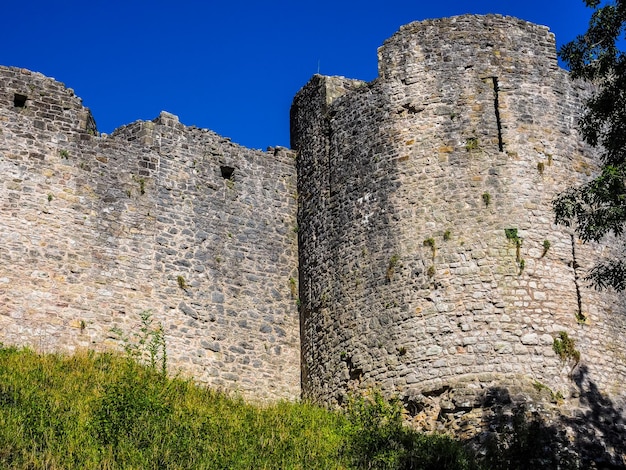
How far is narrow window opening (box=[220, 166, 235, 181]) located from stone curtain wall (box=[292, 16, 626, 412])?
1.45m

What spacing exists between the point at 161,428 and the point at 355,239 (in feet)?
18.0

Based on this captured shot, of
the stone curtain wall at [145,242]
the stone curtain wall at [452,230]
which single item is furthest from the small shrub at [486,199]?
the stone curtain wall at [145,242]

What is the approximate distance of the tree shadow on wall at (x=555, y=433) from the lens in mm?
14227

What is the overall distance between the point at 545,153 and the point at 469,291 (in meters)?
2.65

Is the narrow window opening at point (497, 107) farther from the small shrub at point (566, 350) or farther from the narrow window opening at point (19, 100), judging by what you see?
the narrow window opening at point (19, 100)

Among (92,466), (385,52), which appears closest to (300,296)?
(385,52)

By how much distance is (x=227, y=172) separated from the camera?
19062 mm

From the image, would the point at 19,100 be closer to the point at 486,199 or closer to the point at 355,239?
the point at 355,239

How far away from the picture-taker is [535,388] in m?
15.0

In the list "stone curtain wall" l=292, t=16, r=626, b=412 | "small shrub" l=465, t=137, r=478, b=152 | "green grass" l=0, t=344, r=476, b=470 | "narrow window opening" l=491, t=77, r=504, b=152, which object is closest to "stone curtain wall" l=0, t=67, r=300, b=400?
"stone curtain wall" l=292, t=16, r=626, b=412

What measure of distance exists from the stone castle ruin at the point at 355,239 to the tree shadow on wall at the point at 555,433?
8.4 inches

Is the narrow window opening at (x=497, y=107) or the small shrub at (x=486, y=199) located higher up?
the narrow window opening at (x=497, y=107)

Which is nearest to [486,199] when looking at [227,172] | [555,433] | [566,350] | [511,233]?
A: [511,233]

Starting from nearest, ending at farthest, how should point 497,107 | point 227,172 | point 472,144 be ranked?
point 472,144, point 497,107, point 227,172
